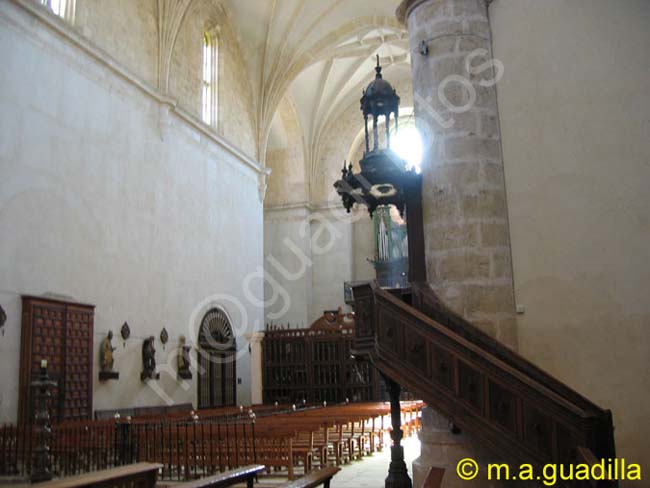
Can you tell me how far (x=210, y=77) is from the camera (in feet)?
61.4

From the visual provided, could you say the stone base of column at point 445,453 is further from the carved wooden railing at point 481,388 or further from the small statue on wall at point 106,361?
the small statue on wall at point 106,361

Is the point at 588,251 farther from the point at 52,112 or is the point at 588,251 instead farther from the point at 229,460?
the point at 52,112

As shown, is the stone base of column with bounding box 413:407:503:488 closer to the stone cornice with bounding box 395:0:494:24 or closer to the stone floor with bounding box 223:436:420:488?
the stone floor with bounding box 223:436:420:488

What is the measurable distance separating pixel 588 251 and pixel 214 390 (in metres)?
12.7

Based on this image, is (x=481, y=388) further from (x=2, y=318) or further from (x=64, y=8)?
(x=64, y=8)

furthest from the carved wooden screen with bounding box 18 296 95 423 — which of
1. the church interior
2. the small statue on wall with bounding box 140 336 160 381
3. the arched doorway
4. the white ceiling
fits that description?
the white ceiling

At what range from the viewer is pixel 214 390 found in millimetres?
17516

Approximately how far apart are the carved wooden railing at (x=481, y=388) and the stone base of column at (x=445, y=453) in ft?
3.38

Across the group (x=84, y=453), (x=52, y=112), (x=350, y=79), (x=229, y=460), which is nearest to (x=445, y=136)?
(x=229, y=460)

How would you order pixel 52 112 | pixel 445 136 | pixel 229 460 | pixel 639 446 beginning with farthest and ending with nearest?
1. pixel 52 112
2. pixel 229 460
3. pixel 445 136
4. pixel 639 446

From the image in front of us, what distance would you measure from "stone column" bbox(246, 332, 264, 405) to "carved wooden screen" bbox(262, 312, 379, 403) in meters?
0.18

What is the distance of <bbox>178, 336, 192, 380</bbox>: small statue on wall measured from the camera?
15719 millimetres

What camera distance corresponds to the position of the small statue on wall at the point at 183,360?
1572 cm

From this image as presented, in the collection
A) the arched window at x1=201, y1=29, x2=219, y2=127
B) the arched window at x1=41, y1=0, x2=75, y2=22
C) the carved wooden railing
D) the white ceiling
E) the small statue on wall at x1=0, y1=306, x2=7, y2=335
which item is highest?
the white ceiling
